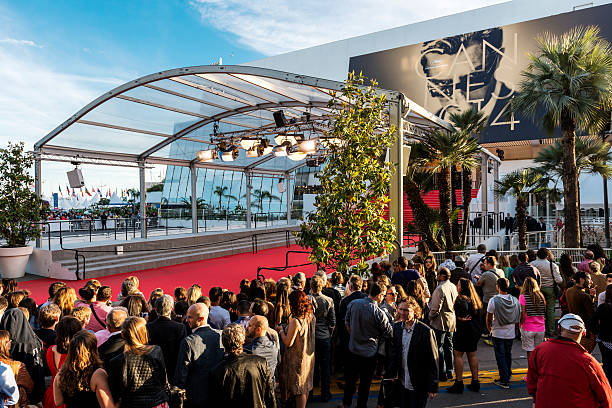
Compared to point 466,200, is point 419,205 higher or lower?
lower

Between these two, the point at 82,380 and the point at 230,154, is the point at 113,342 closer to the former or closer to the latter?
the point at 82,380

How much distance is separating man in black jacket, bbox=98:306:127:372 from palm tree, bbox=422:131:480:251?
11.2 meters

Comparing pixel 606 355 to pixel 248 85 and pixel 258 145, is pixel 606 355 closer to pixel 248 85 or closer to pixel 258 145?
pixel 248 85

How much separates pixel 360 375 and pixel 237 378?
201 cm

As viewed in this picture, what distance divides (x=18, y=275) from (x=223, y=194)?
2023cm

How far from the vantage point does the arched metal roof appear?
10.8 m

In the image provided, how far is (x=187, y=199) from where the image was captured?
112 feet

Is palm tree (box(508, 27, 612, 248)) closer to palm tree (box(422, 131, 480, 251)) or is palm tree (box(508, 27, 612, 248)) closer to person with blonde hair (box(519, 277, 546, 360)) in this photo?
palm tree (box(422, 131, 480, 251))

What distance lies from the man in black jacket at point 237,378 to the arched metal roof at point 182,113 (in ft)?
21.4

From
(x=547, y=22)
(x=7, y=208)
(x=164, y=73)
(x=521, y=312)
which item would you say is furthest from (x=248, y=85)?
(x=547, y=22)

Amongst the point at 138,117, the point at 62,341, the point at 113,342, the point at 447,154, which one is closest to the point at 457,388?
the point at 113,342

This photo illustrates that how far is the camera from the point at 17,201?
41.8 feet

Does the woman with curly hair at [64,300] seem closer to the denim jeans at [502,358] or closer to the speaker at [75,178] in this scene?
the denim jeans at [502,358]

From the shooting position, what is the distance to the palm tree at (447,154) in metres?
12.8
